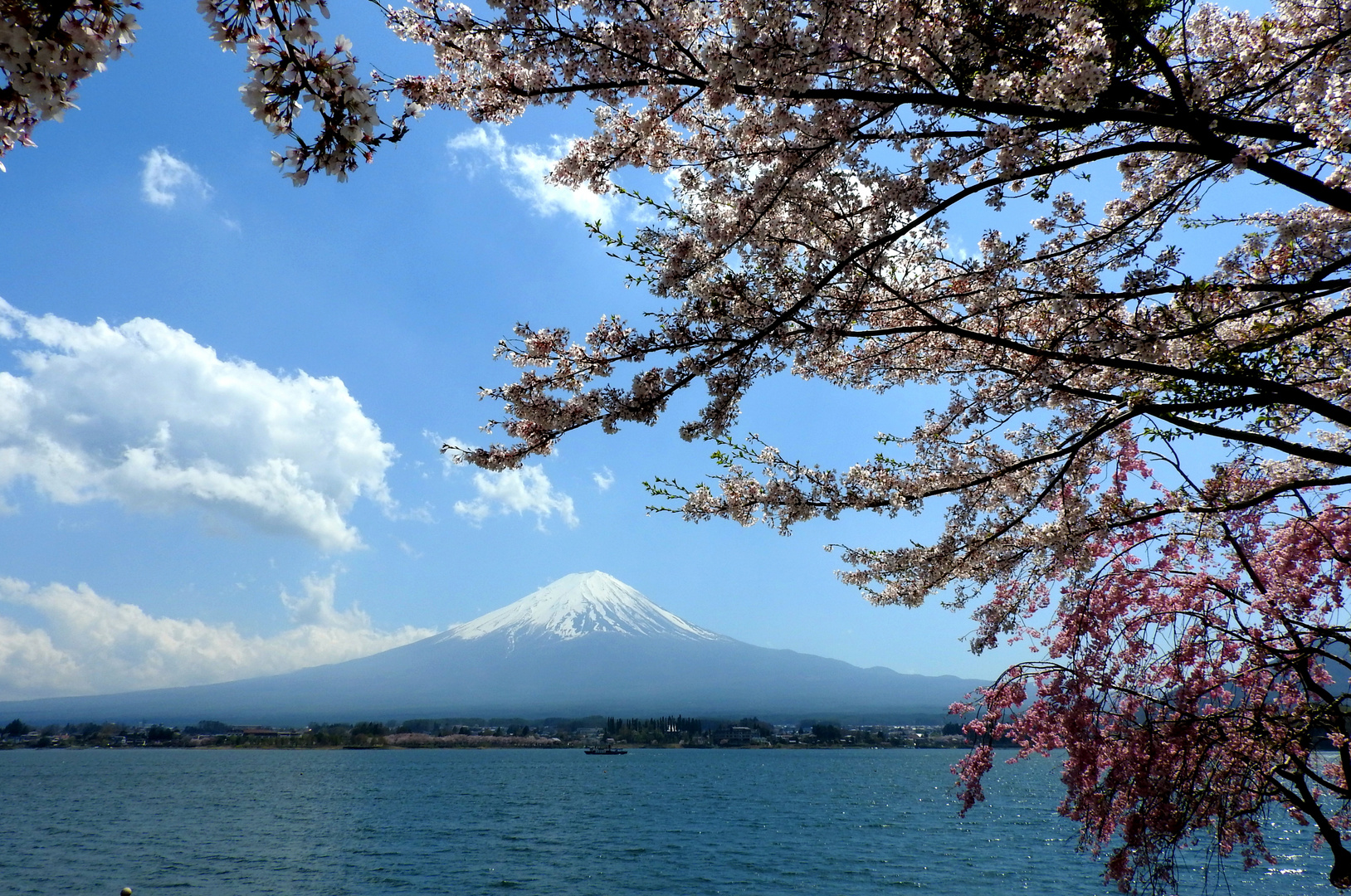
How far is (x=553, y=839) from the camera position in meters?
26.2

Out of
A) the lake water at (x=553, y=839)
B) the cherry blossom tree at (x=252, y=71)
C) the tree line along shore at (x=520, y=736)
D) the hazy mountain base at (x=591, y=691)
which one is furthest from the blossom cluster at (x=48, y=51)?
the hazy mountain base at (x=591, y=691)

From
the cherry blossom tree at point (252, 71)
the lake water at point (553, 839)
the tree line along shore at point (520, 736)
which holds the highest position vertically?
the cherry blossom tree at point (252, 71)

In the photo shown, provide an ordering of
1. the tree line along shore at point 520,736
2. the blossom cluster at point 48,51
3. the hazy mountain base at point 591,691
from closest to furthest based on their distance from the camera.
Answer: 1. the blossom cluster at point 48,51
2. the tree line along shore at point 520,736
3. the hazy mountain base at point 591,691

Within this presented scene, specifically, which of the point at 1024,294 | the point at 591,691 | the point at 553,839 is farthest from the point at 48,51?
the point at 591,691

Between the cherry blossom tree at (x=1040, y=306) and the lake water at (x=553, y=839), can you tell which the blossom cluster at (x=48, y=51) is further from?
the lake water at (x=553, y=839)

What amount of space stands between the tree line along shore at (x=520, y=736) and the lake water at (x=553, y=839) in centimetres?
4863

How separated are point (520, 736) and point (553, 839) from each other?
87915 mm

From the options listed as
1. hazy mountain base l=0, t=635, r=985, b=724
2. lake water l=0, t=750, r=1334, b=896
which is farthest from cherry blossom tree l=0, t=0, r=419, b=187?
hazy mountain base l=0, t=635, r=985, b=724

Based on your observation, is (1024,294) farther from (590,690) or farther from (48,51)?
(590,690)

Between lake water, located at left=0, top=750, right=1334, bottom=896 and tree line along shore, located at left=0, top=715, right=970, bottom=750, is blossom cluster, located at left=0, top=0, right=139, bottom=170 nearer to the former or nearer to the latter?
lake water, located at left=0, top=750, right=1334, bottom=896

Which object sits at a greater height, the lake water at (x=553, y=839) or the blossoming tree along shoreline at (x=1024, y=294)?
the blossoming tree along shoreline at (x=1024, y=294)

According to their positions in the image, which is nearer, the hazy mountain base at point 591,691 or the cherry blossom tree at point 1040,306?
the cherry blossom tree at point 1040,306

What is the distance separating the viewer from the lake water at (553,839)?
18.5m

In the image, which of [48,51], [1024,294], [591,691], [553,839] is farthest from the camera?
[591,691]
